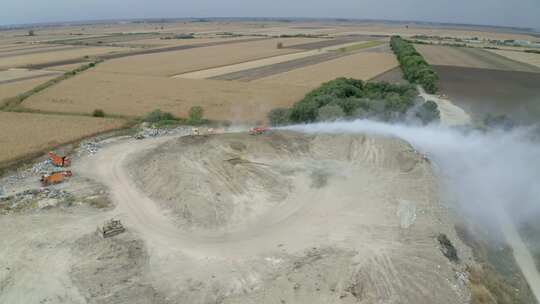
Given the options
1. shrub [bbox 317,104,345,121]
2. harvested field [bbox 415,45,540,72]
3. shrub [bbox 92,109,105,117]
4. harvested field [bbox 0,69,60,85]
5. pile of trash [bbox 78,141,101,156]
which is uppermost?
harvested field [bbox 415,45,540,72]

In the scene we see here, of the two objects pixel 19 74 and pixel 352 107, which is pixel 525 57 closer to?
A: pixel 352 107

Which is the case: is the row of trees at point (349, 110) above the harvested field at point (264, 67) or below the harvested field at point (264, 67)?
below

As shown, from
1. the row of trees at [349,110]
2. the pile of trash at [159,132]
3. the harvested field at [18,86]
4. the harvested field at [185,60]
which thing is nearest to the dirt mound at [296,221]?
the pile of trash at [159,132]

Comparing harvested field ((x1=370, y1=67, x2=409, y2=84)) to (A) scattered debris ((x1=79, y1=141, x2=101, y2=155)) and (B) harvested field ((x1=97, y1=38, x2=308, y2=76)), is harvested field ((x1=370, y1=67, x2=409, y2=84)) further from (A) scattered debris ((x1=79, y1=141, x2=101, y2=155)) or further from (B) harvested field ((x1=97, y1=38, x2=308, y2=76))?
(A) scattered debris ((x1=79, y1=141, x2=101, y2=155))

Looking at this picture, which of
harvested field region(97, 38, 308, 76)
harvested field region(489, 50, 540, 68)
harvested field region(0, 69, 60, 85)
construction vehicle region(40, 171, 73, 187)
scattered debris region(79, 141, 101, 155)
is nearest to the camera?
construction vehicle region(40, 171, 73, 187)

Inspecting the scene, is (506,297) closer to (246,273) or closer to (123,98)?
(246,273)

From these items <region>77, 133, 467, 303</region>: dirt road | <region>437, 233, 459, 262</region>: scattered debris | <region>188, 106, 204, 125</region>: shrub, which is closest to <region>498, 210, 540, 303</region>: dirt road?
<region>437, 233, 459, 262</region>: scattered debris

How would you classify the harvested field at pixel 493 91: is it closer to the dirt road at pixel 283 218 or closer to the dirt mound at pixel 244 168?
the dirt mound at pixel 244 168
